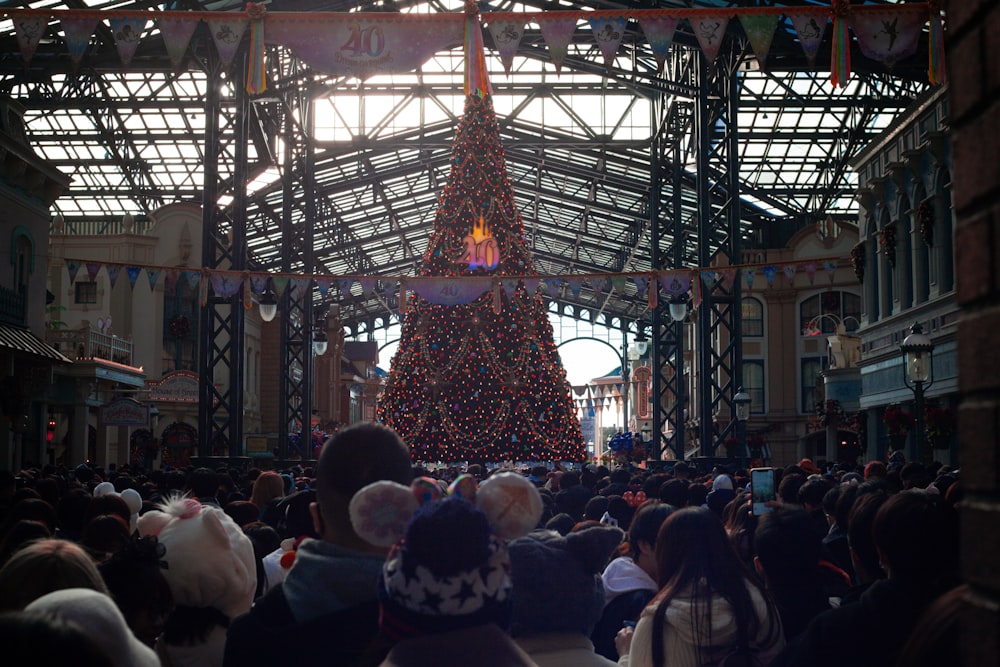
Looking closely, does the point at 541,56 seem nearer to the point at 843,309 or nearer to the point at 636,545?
the point at 843,309

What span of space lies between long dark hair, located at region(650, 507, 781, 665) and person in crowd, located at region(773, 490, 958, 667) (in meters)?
0.73

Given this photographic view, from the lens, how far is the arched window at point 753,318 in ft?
149

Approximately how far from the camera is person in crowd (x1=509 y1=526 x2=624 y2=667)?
4.20 metres

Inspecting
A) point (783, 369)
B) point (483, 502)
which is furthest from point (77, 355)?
point (483, 502)

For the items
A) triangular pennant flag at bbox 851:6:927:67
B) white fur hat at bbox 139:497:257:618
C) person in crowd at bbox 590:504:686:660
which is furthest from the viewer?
triangular pennant flag at bbox 851:6:927:67

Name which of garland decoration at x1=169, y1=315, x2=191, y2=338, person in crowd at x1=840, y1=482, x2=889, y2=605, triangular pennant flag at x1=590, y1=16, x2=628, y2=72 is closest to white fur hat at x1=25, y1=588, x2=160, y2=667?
person in crowd at x1=840, y1=482, x2=889, y2=605

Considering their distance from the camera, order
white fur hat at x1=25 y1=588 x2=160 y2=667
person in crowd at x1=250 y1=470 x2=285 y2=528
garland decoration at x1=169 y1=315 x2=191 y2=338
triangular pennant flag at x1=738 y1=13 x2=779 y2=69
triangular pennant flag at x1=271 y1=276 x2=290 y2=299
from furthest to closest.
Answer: garland decoration at x1=169 y1=315 x2=191 y2=338, triangular pennant flag at x1=271 y1=276 x2=290 y2=299, triangular pennant flag at x1=738 y1=13 x2=779 y2=69, person in crowd at x1=250 y1=470 x2=285 y2=528, white fur hat at x1=25 y1=588 x2=160 y2=667

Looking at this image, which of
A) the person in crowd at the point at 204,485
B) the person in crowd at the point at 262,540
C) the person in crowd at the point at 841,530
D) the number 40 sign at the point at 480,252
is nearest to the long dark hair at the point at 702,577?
the person in crowd at the point at 841,530

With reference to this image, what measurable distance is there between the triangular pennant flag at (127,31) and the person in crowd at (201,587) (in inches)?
484

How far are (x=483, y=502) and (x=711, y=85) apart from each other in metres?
26.2

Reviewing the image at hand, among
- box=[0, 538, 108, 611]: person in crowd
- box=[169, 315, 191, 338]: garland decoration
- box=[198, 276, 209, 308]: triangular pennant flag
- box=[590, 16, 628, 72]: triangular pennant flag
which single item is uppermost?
box=[590, 16, 628, 72]: triangular pennant flag

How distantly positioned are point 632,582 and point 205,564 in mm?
2444

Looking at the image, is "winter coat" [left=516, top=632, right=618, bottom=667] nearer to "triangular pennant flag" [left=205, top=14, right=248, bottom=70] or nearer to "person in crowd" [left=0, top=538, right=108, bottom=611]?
"person in crowd" [left=0, top=538, right=108, bottom=611]

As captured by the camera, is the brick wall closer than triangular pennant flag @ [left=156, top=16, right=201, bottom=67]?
Yes
